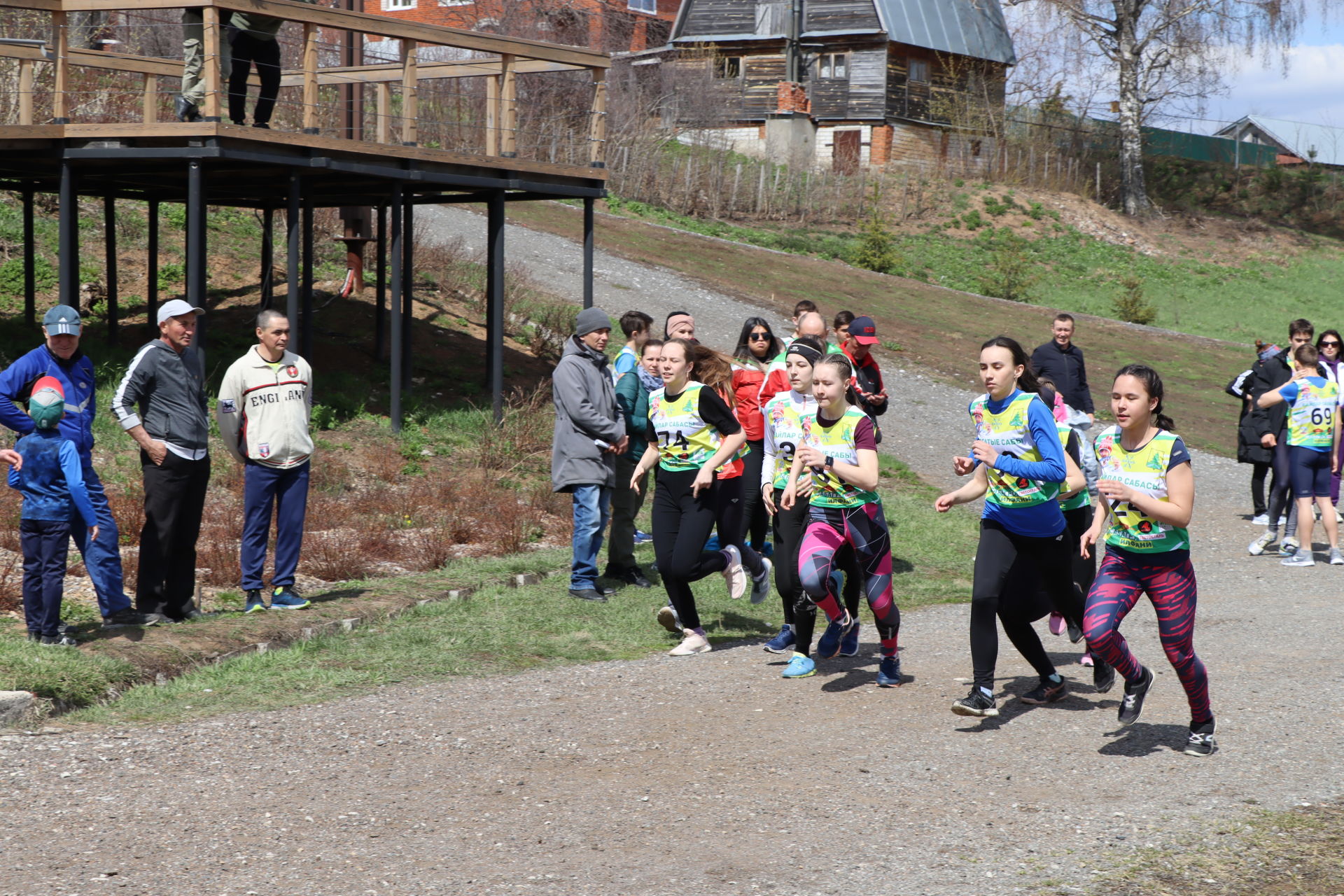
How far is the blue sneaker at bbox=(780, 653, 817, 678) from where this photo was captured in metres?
7.24

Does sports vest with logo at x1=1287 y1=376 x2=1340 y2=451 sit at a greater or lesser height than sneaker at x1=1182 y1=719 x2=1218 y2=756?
greater

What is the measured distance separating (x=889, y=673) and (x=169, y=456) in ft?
14.1

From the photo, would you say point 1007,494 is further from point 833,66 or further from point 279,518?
point 833,66

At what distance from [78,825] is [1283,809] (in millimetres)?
4432

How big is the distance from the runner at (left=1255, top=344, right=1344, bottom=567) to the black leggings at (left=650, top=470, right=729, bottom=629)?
19.4 ft

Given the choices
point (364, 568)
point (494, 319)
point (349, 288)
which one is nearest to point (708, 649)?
point (364, 568)

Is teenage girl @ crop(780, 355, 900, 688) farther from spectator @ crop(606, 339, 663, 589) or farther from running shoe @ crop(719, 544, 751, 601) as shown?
spectator @ crop(606, 339, 663, 589)

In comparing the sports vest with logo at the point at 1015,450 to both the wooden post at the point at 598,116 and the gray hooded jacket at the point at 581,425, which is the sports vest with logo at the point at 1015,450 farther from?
the wooden post at the point at 598,116

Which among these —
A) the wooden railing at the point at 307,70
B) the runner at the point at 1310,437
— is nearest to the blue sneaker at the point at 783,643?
the runner at the point at 1310,437

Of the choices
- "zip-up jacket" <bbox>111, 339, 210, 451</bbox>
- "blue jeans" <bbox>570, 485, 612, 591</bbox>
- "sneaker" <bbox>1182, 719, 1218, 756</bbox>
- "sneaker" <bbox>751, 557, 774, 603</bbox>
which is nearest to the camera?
"sneaker" <bbox>1182, 719, 1218, 756</bbox>

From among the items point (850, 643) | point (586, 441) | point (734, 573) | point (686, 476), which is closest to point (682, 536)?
point (686, 476)

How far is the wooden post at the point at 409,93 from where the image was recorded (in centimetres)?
1456

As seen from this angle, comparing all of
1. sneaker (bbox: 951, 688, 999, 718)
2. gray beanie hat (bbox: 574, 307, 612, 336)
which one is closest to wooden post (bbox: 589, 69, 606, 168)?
gray beanie hat (bbox: 574, 307, 612, 336)

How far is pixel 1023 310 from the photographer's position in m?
31.0
